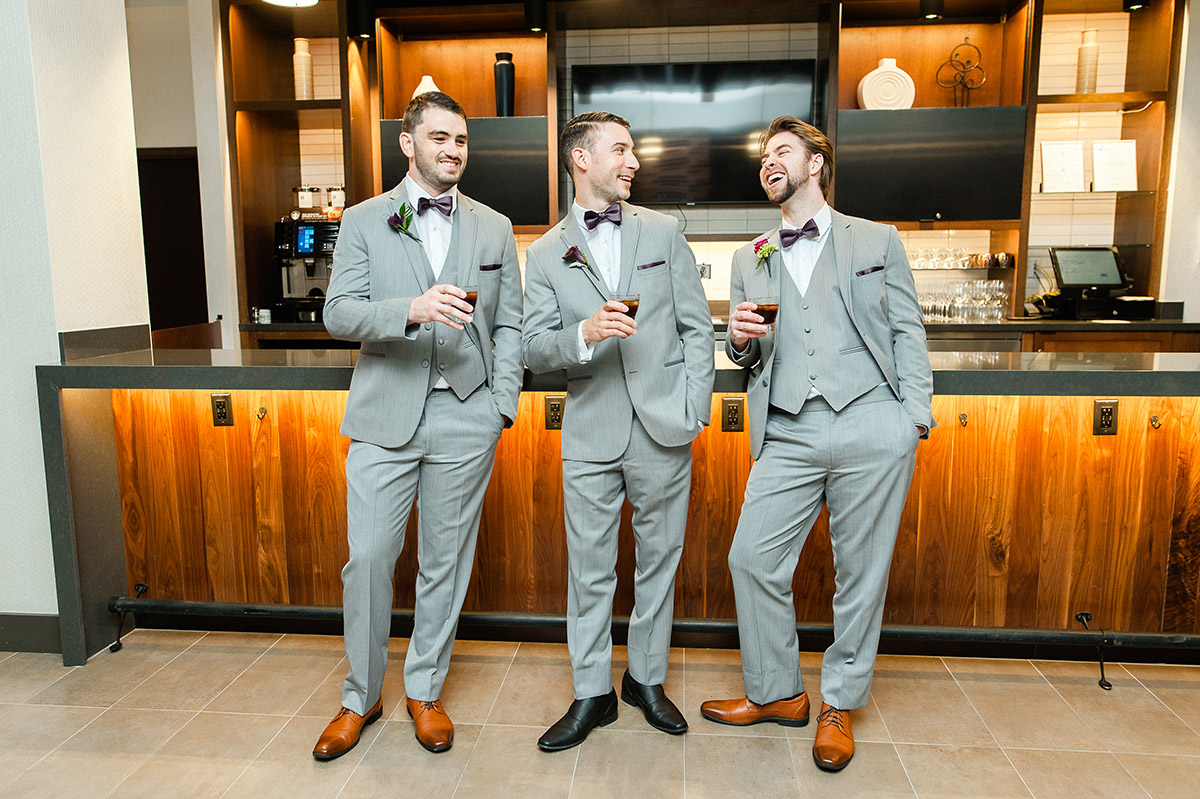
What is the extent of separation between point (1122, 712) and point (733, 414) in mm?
1561

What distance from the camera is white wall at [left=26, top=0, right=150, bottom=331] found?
2.93 metres

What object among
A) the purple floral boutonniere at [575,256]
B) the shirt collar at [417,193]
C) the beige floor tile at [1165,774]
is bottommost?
the beige floor tile at [1165,774]

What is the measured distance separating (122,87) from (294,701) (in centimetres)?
248

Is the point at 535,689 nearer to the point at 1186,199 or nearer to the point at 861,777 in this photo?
the point at 861,777

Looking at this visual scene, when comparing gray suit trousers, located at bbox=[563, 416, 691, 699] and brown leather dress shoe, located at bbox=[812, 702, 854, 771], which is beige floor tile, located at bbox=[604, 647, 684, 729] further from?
brown leather dress shoe, located at bbox=[812, 702, 854, 771]

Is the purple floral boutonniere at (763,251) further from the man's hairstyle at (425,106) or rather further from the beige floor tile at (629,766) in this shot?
the beige floor tile at (629,766)

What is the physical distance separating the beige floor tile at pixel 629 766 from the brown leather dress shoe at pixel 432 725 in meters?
0.40

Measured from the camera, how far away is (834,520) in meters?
2.43

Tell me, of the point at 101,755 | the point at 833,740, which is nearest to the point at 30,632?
the point at 101,755

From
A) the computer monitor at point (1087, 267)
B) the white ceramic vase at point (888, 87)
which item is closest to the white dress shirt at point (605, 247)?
the white ceramic vase at point (888, 87)

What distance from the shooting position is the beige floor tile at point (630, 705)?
256 centimetres

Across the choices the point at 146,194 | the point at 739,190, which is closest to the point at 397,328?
the point at 739,190

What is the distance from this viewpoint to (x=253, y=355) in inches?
122

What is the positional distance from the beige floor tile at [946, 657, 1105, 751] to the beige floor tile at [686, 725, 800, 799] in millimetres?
700
